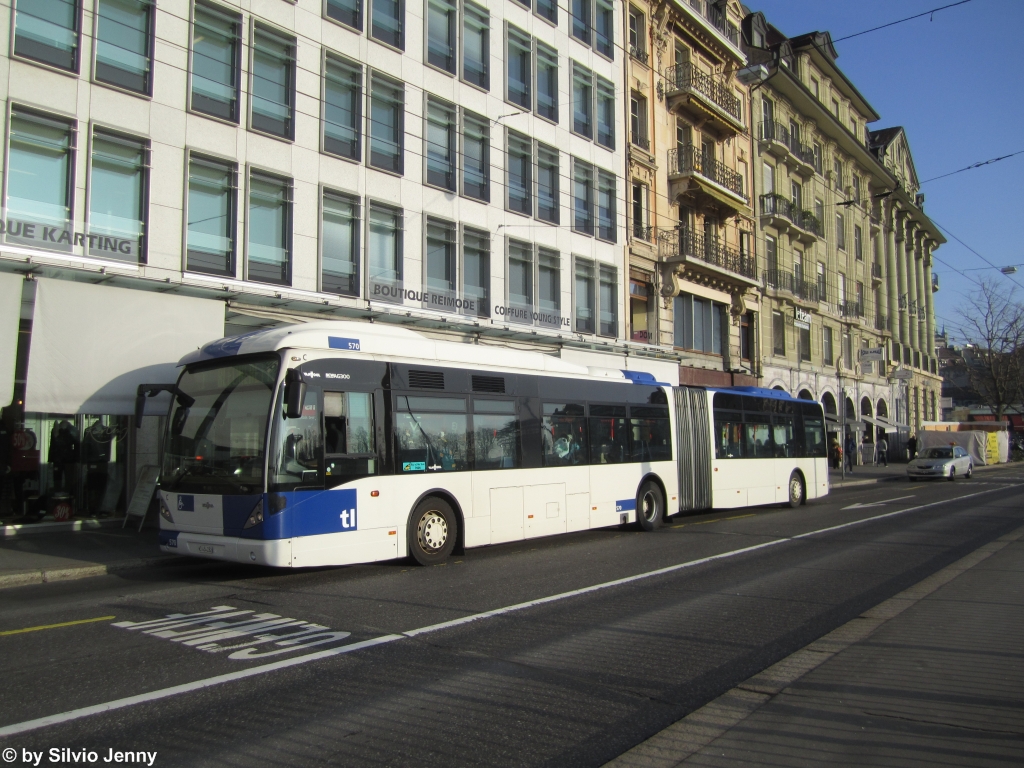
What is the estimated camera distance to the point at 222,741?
4.46 metres

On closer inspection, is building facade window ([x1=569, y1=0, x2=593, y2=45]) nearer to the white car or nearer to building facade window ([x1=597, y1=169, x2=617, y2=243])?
building facade window ([x1=597, y1=169, x2=617, y2=243])

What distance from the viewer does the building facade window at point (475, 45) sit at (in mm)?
22781

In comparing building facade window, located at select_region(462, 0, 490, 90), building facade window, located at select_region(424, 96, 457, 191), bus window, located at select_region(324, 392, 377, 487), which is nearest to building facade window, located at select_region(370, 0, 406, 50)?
building facade window, located at select_region(424, 96, 457, 191)

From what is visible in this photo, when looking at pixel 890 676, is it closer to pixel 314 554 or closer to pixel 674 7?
pixel 314 554

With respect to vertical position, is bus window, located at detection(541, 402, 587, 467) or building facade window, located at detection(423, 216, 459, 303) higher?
building facade window, located at detection(423, 216, 459, 303)

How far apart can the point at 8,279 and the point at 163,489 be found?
525 cm

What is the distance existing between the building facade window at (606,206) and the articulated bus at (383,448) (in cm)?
1339

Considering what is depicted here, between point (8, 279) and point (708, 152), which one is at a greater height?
point (708, 152)

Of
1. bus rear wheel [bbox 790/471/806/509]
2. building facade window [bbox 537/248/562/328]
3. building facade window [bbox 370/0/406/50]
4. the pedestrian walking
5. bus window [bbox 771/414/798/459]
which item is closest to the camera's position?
building facade window [bbox 370/0/406/50]

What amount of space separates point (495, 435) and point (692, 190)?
2255cm

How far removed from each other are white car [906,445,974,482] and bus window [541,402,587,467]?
2576 cm

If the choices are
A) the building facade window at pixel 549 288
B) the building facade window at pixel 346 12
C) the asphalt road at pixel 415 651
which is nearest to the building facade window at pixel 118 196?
the building facade window at pixel 346 12

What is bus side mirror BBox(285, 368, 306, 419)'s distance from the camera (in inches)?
366

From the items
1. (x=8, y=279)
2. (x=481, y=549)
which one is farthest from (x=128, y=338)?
(x=481, y=549)
